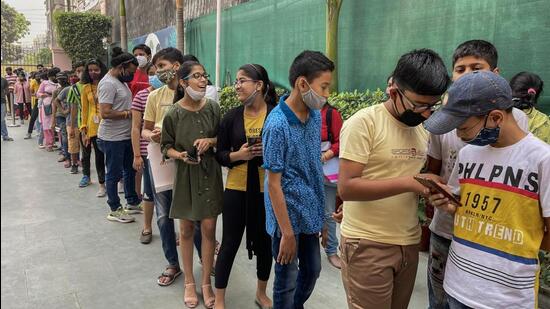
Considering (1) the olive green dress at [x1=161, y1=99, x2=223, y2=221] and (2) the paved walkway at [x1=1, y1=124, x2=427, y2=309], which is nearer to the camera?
(1) the olive green dress at [x1=161, y1=99, x2=223, y2=221]

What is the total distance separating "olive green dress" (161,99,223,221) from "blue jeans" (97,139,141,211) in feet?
6.84

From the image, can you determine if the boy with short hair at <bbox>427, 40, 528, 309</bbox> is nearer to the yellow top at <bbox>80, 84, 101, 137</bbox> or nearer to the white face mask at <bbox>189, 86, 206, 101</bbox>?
the white face mask at <bbox>189, 86, 206, 101</bbox>

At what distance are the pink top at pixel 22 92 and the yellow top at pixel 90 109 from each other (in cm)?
836

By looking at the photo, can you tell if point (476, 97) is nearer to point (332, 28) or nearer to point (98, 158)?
point (332, 28)

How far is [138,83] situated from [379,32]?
2794 mm

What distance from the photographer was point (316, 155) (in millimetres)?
2455

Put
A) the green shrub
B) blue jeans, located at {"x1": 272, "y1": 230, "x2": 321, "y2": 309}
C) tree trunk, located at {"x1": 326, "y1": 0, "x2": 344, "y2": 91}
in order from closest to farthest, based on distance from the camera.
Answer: blue jeans, located at {"x1": 272, "y1": 230, "x2": 321, "y2": 309}
the green shrub
tree trunk, located at {"x1": 326, "y1": 0, "x2": 344, "y2": 91}

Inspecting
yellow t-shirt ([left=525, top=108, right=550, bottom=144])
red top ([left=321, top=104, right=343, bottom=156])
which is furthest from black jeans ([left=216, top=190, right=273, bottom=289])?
yellow t-shirt ([left=525, top=108, right=550, bottom=144])

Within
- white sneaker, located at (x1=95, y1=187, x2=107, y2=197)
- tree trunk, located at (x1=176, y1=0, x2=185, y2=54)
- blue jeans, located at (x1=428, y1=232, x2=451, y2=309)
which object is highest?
tree trunk, located at (x1=176, y1=0, x2=185, y2=54)

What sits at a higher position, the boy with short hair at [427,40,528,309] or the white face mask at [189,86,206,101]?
the white face mask at [189,86,206,101]

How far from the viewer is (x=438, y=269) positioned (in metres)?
2.08

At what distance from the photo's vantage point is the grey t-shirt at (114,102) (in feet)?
15.8

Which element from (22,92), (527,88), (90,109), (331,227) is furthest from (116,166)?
(22,92)

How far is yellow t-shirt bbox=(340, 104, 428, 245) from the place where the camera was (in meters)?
1.83
